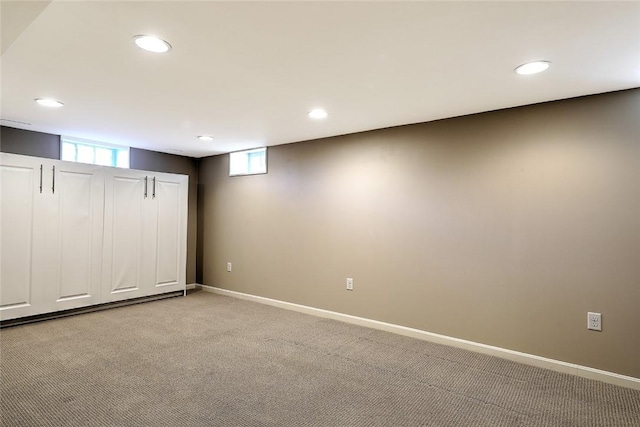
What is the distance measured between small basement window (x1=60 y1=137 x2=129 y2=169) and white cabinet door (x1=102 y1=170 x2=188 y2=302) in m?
0.49

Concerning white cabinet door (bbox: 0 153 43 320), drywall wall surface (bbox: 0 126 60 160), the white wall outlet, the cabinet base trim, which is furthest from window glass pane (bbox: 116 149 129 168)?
the white wall outlet

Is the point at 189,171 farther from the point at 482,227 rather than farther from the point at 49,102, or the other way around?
the point at 482,227

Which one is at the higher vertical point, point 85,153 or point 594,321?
point 85,153

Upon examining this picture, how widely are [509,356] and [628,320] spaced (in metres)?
0.88

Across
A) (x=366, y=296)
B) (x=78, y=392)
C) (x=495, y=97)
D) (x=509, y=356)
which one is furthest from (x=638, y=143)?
(x=78, y=392)

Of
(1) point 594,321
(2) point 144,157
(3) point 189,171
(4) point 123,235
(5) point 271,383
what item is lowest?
(5) point 271,383

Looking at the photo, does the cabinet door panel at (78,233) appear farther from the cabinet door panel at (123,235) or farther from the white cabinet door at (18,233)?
the white cabinet door at (18,233)

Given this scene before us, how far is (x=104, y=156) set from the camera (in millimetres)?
4766

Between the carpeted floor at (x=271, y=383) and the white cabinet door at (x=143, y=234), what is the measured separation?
91 cm

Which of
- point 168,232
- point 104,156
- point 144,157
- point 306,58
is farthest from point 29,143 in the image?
point 306,58

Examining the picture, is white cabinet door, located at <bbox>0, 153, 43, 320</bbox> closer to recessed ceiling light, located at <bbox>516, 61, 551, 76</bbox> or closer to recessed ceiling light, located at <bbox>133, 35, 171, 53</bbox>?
recessed ceiling light, located at <bbox>133, 35, 171, 53</bbox>

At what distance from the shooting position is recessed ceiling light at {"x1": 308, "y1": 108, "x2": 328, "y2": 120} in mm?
3164

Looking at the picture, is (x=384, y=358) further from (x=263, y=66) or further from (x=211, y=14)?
(x=211, y=14)

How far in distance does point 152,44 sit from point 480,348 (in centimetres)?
338
